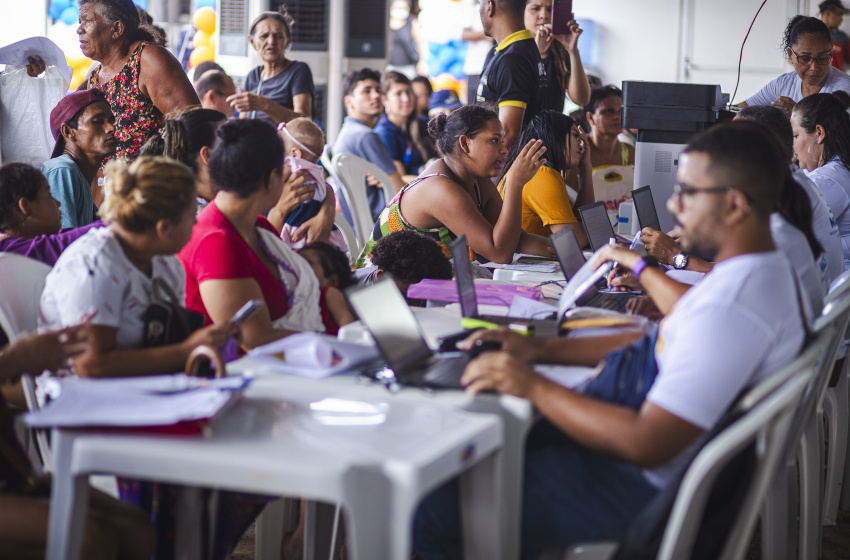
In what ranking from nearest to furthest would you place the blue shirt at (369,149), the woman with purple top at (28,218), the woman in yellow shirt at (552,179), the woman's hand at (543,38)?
the woman with purple top at (28,218) → the woman in yellow shirt at (552,179) → the woman's hand at (543,38) → the blue shirt at (369,149)

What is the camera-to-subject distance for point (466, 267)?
191 cm

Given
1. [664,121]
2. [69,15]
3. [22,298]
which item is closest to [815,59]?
[664,121]

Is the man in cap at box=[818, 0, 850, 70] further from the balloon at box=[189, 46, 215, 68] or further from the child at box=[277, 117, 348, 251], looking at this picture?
the child at box=[277, 117, 348, 251]

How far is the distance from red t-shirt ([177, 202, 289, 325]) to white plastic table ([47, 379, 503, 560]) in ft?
2.13

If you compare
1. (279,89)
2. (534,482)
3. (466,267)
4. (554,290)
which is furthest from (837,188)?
(279,89)

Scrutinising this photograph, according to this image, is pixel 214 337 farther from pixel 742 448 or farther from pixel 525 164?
pixel 525 164

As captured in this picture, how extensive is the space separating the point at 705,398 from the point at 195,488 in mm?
829

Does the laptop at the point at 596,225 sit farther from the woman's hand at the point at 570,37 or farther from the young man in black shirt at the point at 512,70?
the woman's hand at the point at 570,37

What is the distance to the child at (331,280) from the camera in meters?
2.34

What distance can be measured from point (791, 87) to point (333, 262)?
341 cm

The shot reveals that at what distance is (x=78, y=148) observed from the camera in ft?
9.39

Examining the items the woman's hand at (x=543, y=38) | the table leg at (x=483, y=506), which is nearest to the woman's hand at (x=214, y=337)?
the table leg at (x=483, y=506)

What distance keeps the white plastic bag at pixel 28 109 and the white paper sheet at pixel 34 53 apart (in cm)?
5

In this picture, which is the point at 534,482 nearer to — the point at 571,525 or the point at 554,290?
the point at 571,525
